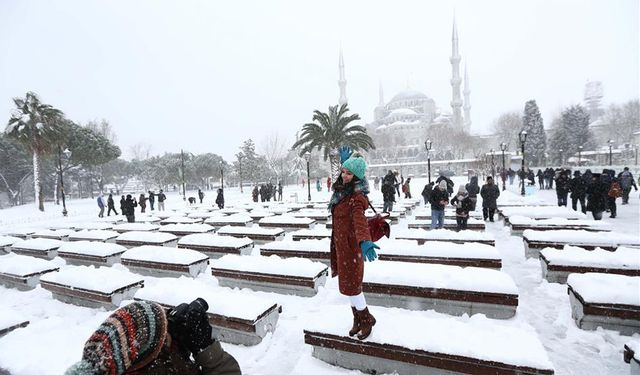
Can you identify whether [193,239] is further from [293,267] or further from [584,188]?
[584,188]

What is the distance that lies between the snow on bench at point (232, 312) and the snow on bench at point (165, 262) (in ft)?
6.79

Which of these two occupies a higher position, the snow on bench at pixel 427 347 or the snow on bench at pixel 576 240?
the snow on bench at pixel 576 240

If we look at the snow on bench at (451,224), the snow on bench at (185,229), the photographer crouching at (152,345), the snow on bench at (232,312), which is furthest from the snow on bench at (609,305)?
the snow on bench at (185,229)

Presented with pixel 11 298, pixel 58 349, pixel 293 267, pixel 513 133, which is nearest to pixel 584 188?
pixel 293 267

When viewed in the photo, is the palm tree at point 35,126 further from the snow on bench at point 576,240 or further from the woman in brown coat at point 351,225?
the snow on bench at point 576,240

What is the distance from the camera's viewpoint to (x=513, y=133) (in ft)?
224

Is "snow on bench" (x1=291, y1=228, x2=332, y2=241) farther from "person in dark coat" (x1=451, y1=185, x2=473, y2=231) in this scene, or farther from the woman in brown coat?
the woman in brown coat

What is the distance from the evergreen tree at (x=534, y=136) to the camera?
51.7 metres

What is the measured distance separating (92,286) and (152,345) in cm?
525

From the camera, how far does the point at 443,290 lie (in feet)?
14.5

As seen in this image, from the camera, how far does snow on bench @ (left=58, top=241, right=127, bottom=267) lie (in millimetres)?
7867

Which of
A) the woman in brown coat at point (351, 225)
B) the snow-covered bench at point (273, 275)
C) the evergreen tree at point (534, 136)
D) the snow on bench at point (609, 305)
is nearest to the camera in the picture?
the woman in brown coat at point (351, 225)

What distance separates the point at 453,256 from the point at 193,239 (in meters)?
6.65

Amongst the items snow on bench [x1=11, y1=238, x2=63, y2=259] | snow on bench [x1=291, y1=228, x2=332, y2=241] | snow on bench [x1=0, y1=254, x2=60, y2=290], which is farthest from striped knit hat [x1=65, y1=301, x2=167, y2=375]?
snow on bench [x1=11, y1=238, x2=63, y2=259]
